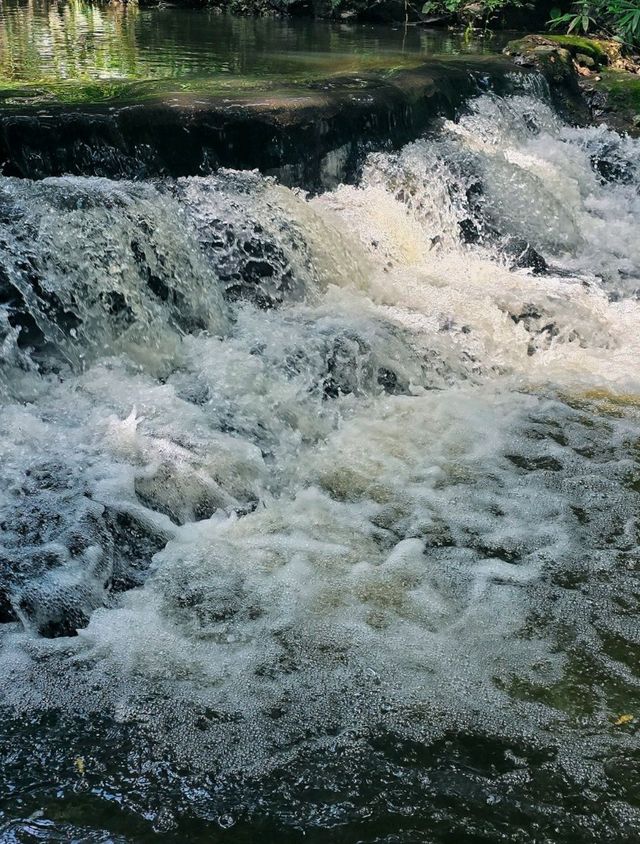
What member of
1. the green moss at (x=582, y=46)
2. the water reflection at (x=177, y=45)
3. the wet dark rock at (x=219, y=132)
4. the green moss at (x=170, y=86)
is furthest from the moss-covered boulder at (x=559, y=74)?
the wet dark rock at (x=219, y=132)

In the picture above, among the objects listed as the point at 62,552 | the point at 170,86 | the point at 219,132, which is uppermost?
the point at 170,86

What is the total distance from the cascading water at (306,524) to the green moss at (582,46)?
20.6ft

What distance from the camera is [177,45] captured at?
32.7 feet

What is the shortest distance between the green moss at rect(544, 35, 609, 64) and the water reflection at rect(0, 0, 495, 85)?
1.18 meters

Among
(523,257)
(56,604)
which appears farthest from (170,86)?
(56,604)

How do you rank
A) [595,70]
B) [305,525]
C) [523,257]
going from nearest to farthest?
[305,525] < [523,257] < [595,70]

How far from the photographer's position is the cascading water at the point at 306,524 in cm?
228

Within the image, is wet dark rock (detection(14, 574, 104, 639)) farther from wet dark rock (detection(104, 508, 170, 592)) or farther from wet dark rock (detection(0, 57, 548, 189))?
wet dark rock (detection(0, 57, 548, 189))

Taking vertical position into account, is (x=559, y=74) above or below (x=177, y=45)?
below

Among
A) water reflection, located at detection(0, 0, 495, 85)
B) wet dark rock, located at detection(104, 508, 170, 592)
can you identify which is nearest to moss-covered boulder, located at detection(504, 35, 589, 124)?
water reflection, located at detection(0, 0, 495, 85)

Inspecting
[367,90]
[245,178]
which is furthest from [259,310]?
[367,90]

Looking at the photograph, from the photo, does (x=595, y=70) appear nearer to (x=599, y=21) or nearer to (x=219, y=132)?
(x=599, y=21)

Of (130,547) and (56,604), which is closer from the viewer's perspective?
(56,604)

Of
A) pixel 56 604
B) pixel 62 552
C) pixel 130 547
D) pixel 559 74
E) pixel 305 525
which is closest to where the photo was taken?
Result: pixel 56 604
